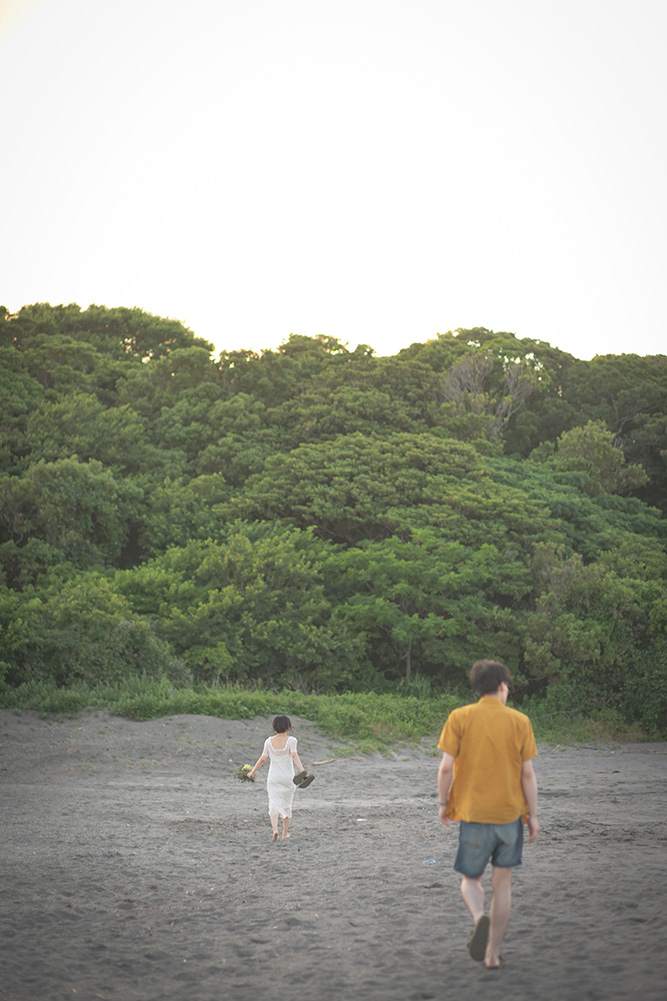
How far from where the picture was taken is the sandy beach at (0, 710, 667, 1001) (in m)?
4.74

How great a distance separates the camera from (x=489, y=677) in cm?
475

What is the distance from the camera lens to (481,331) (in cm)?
4912

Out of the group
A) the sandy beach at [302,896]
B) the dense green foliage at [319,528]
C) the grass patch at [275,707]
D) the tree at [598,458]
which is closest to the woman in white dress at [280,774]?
the sandy beach at [302,896]

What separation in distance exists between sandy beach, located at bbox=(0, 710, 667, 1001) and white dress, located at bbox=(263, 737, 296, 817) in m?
0.41

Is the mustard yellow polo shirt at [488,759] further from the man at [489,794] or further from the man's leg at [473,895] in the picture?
the man's leg at [473,895]

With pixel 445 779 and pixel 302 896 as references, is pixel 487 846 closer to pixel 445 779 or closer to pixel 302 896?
pixel 445 779

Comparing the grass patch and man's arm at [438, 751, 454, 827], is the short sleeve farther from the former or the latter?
→ the grass patch

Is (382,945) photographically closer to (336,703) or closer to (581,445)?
(336,703)

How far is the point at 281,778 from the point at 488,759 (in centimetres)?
515

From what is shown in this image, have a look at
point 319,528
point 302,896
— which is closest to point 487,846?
point 302,896

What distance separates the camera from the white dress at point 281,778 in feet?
30.4

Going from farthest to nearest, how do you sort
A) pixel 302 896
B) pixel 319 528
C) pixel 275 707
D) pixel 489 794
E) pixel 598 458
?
pixel 598 458 → pixel 319 528 → pixel 275 707 → pixel 302 896 → pixel 489 794

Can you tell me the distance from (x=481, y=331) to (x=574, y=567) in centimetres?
2560

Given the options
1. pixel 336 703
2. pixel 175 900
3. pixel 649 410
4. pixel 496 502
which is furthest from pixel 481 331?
pixel 175 900
